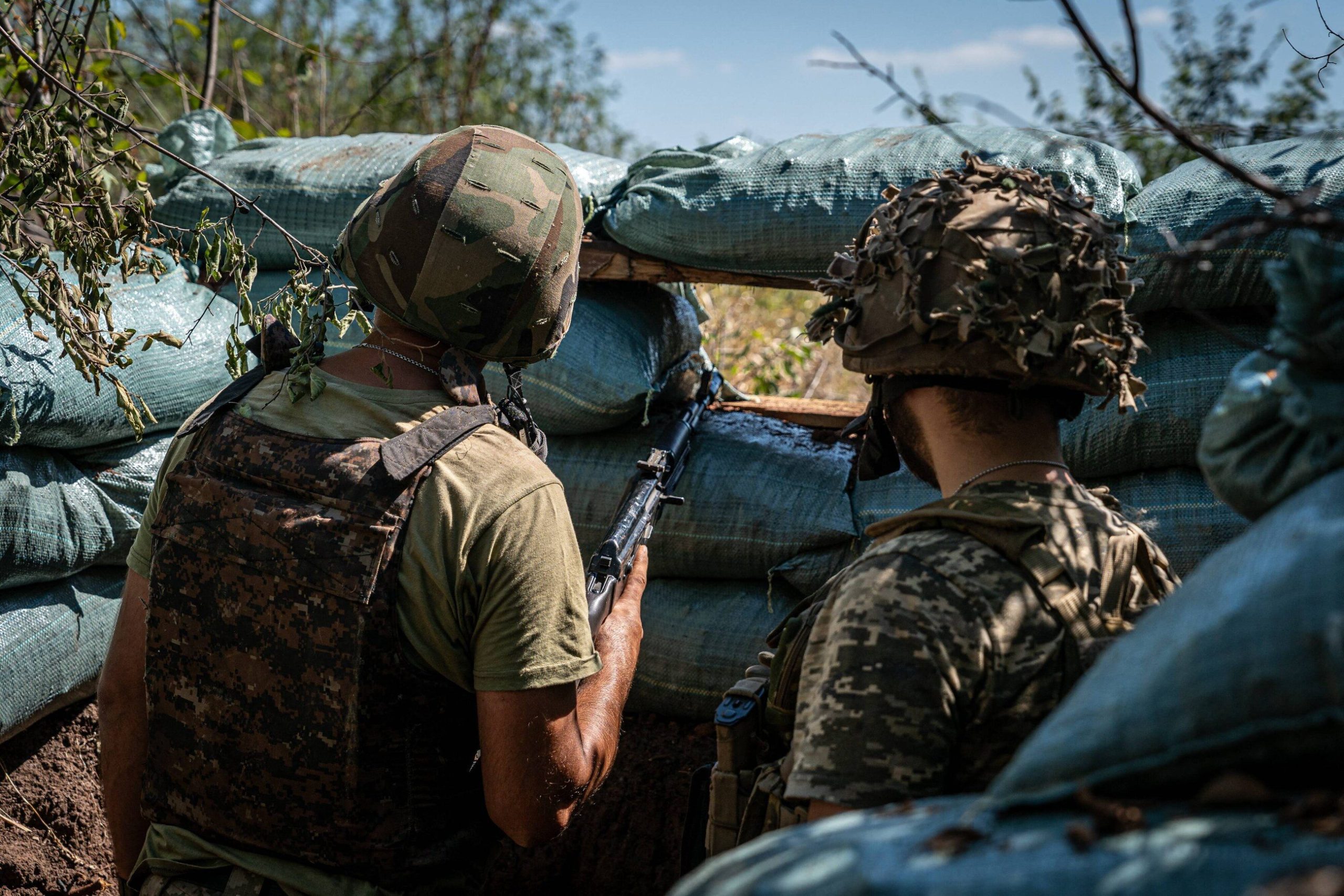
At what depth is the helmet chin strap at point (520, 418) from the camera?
71.3 inches

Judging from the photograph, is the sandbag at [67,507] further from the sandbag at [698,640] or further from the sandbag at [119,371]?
the sandbag at [698,640]

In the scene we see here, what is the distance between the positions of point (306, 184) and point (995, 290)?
2.41m

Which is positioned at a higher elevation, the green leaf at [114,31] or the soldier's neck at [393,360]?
the green leaf at [114,31]

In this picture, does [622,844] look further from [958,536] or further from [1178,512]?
[958,536]

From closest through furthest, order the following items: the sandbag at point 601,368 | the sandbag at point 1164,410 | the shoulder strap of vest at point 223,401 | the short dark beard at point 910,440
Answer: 1. the short dark beard at point 910,440
2. the shoulder strap of vest at point 223,401
3. the sandbag at point 1164,410
4. the sandbag at point 601,368

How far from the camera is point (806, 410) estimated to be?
336cm

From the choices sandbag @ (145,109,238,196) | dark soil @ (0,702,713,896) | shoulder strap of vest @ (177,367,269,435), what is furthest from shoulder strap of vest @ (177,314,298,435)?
sandbag @ (145,109,238,196)

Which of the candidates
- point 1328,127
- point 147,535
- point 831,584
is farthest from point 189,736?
point 1328,127

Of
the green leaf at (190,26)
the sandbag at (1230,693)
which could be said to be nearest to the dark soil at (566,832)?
the sandbag at (1230,693)

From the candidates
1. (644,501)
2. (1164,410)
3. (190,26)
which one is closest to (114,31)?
(190,26)

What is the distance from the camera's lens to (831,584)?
57.9 inches

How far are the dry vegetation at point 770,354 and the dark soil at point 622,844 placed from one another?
1.98m

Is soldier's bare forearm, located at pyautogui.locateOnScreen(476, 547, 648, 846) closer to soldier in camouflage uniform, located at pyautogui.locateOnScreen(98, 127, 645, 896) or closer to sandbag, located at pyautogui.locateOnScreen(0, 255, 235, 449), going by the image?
soldier in camouflage uniform, located at pyautogui.locateOnScreen(98, 127, 645, 896)

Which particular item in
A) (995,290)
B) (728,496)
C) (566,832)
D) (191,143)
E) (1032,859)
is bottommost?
(566,832)
